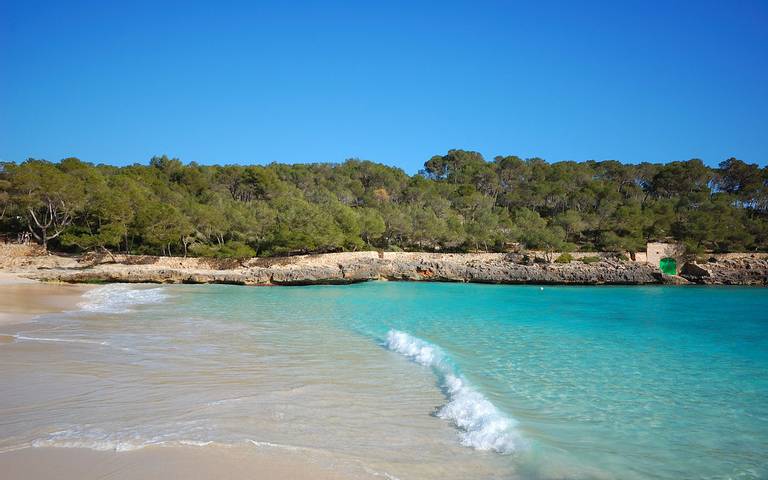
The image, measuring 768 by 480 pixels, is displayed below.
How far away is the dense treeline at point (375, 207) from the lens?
102 feet

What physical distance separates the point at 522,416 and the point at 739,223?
152ft

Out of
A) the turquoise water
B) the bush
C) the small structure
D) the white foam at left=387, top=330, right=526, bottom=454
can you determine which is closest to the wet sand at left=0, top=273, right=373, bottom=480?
the white foam at left=387, top=330, right=526, bottom=454

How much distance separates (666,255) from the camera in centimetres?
3866

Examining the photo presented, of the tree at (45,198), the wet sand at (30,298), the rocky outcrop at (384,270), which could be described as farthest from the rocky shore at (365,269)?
the wet sand at (30,298)

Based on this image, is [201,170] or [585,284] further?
[201,170]

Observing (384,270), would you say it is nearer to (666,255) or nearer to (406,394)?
(666,255)

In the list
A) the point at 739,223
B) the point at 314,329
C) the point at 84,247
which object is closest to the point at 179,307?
the point at 314,329

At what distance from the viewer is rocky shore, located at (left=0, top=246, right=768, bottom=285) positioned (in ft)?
85.9

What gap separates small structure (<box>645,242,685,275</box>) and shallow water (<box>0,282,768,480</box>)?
28.7 meters

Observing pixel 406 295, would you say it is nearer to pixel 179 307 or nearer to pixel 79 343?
pixel 179 307

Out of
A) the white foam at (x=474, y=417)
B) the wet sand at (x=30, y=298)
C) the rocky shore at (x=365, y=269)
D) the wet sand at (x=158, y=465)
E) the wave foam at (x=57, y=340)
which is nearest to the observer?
the wet sand at (x=158, y=465)

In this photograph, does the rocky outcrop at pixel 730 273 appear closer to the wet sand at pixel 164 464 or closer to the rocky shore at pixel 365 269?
the rocky shore at pixel 365 269

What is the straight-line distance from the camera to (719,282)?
105 ft

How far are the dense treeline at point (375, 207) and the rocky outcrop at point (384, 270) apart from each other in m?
1.34
